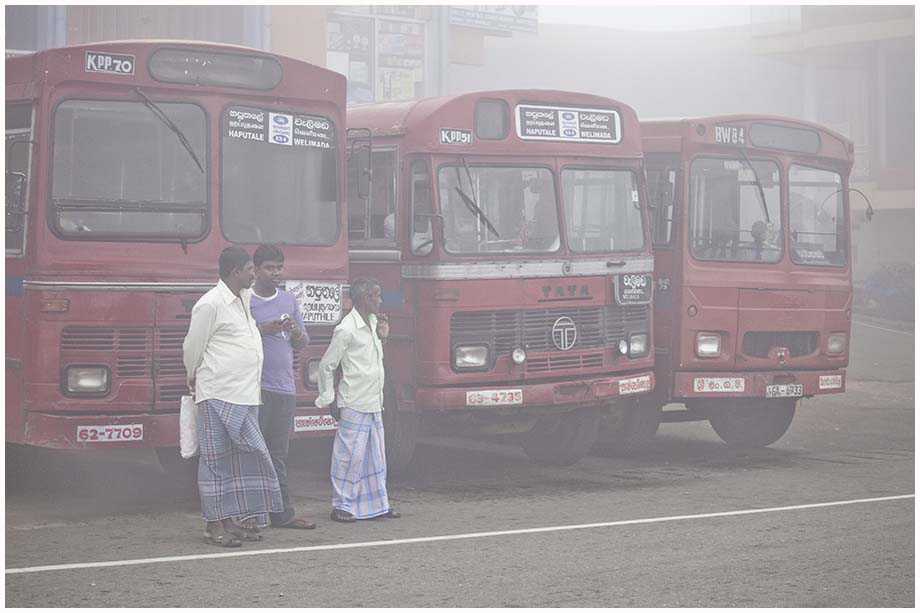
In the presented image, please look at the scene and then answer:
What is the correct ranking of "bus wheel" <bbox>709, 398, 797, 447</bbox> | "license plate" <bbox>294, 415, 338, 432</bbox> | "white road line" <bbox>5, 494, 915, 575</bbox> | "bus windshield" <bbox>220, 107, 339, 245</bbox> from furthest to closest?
"bus wheel" <bbox>709, 398, 797, 447</bbox>
"license plate" <bbox>294, 415, 338, 432</bbox>
"bus windshield" <bbox>220, 107, 339, 245</bbox>
"white road line" <bbox>5, 494, 915, 575</bbox>

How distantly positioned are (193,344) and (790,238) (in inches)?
270

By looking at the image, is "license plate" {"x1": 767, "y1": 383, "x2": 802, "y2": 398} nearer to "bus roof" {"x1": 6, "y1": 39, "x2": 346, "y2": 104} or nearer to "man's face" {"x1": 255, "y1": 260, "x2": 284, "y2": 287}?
"bus roof" {"x1": 6, "y1": 39, "x2": 346, "y2": 104}

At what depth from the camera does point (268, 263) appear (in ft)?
31.4

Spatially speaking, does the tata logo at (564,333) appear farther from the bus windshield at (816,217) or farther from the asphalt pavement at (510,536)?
the bus windshield at (816,217)

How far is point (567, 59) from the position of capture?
51406 mm

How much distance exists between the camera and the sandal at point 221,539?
8.84 m

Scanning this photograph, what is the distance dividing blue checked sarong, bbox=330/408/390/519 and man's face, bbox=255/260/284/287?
1034mm

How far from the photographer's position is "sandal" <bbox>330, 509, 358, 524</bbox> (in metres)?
9.98

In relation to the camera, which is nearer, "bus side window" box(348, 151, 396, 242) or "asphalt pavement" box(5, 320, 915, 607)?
"asphalt pavement" box(5, 320, 915, 607)

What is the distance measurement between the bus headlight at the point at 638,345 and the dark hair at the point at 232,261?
4627 mm

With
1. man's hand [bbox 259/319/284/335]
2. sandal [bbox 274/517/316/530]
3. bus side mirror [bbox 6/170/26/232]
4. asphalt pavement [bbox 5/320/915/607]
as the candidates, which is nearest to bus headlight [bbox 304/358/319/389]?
asphalt pavement [bbox 5/320/915/607]

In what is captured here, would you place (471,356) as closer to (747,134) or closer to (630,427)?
(630,427)

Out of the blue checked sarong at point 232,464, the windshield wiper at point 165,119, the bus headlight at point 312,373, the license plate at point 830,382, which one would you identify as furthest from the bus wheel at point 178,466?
the license plate at point 830,382

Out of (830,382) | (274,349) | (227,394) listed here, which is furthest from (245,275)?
(830,382)
